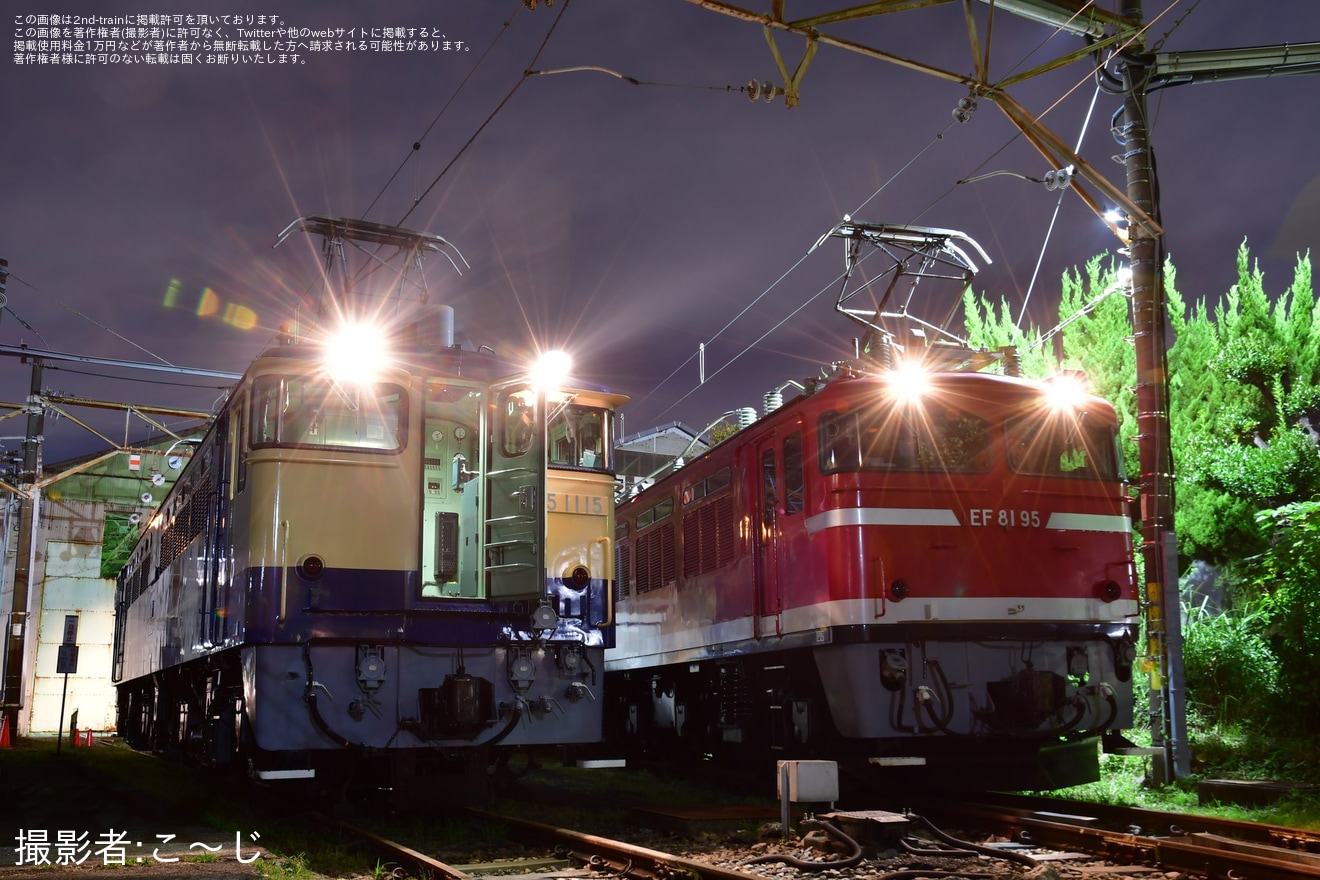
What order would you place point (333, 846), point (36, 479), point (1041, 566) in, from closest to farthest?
point (333, 846)
point (1041, 566)
point (36, 479)

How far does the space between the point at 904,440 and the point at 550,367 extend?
119 inches

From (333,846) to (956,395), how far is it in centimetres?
612

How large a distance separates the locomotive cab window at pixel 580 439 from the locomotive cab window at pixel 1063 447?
3525 millimetres

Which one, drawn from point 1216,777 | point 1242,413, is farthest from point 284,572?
point 1242,413

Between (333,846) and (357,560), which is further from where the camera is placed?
(357,560)

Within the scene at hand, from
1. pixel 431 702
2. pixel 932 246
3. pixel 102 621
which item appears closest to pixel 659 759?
pixel 431 702

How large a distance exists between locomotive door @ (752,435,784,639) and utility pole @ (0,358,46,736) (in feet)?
53.3

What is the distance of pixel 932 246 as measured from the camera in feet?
38.9

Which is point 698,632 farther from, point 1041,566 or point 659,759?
point 1041,566

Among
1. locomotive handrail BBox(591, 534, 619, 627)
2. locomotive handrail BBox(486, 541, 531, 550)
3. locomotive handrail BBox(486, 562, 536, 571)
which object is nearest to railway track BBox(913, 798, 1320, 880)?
locomotive handrail BBox(591, 534, 619, 627)

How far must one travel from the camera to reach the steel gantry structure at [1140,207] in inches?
395

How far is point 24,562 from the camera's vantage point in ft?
72.9

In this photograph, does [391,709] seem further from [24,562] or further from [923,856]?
[24,562]

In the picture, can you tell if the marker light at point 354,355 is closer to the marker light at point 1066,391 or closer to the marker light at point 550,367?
the marker light at point 550,367
